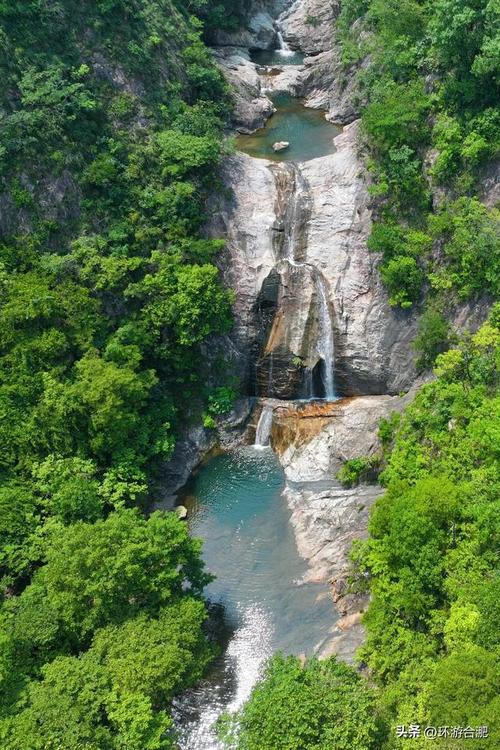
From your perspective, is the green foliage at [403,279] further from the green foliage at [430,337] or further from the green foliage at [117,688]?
the green foliage at [117,688]

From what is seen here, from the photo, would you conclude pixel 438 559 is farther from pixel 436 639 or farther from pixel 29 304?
pixel 29 304

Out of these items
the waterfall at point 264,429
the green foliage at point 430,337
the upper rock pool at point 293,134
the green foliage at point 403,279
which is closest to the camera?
the green foliage at point 430,337

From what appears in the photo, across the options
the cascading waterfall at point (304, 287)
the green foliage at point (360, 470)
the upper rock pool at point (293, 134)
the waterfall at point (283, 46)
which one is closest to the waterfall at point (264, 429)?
the cascading waterfall at point (304, 287)

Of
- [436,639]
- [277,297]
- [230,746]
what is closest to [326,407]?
[277,297]

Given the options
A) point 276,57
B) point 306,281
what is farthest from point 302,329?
point 276,57

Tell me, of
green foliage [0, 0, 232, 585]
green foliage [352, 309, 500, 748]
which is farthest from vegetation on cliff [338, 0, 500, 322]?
green foliage [0, 0, 232, 585]

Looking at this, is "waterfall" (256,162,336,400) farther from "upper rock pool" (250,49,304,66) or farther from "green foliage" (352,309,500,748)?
"upper rock pool" (250,49,304,66)
